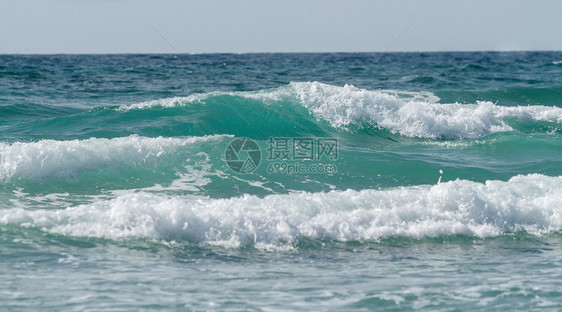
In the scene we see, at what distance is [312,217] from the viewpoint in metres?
7.84

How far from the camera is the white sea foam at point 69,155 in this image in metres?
9.69

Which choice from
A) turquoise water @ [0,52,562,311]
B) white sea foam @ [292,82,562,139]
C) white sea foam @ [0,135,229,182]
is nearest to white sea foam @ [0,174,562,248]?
turquoise water @ [0,52,562,311]

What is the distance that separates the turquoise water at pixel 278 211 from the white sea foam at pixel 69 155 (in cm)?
3

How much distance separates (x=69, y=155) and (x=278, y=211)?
178 inches

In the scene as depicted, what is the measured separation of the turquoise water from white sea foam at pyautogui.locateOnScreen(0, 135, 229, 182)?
0.03m

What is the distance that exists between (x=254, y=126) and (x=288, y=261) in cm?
970

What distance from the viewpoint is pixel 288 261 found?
655 cm

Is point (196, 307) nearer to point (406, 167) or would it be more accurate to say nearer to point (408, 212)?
point (408, 212)

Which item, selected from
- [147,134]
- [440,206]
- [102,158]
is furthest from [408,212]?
[147,134]

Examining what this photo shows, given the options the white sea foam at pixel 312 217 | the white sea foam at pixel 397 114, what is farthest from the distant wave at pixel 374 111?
the white sea foam at pixel 312 217

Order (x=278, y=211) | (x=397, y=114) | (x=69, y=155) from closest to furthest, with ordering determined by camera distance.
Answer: (x=278, y=211), (x=69, y=155), (x=397, y=114)

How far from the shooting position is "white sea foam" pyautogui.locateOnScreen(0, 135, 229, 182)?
31.8ft

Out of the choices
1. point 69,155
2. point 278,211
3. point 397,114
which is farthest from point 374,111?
point 278,211

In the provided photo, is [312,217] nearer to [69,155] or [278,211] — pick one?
[278,211]
